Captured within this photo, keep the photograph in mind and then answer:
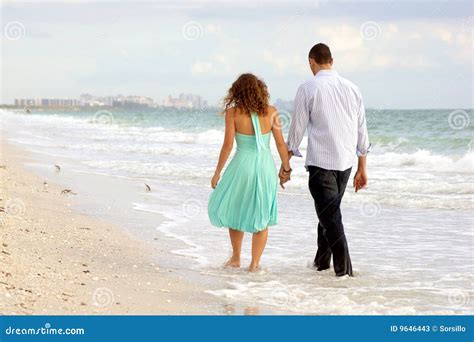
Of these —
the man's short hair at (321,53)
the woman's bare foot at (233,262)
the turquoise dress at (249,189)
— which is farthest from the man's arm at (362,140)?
the woman's bare foot at (233,262)

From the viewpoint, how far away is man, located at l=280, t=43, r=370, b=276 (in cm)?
643

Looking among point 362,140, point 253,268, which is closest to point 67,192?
point 253,268

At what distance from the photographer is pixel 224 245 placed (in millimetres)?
8250

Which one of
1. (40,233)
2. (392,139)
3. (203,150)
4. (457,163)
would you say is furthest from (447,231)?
(392,139)

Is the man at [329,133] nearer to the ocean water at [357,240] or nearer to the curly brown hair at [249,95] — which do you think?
the curly brown hair at [249,95]

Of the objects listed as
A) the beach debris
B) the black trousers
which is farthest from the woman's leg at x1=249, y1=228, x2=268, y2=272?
the beach debris

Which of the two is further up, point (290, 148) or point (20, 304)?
point (290, 148)

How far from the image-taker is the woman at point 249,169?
21.6 feet

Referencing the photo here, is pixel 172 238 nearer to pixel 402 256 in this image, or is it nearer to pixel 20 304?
pixel 402 256

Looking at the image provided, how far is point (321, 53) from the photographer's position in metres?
6.48

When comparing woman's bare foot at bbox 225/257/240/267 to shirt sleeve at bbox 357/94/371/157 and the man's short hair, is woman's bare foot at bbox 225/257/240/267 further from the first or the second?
the man's short hair

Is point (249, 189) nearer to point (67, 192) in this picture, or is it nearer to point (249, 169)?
point (249, 169)

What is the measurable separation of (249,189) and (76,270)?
1.59 m

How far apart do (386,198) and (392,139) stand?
1780 cm
